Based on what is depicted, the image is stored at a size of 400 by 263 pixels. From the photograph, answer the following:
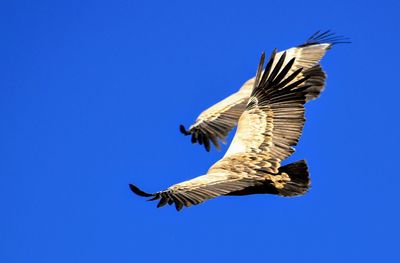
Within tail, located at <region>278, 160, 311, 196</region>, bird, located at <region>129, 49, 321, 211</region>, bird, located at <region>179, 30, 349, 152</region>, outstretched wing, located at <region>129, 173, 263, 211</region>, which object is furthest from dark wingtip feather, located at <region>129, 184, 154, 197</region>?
bird, located at <region>179, 30, 349, 152</region>

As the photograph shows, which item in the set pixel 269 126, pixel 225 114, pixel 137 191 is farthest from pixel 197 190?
pixel 225 114

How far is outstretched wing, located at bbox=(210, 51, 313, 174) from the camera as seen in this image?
46.1 ft

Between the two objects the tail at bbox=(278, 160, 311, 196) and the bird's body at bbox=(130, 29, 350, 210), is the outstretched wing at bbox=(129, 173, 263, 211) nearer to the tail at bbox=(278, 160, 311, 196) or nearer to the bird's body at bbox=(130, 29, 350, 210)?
the bird's body at bbox=(130, 29, 350, 210)

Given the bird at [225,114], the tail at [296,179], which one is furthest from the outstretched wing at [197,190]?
the bird at [225,114]

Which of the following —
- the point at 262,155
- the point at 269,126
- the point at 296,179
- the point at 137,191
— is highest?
the point at 269,126

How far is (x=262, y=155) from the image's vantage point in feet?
46.7

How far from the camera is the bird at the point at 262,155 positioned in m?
12.8

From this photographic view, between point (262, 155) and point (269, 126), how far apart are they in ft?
2.13

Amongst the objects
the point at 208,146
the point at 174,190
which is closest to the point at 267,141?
the point at 174,190

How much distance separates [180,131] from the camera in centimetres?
2030

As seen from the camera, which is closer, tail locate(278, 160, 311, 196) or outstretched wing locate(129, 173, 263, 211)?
outstretched wing locate(129, 173, 263, 211)

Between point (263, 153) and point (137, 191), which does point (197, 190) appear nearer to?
point (137, 191)

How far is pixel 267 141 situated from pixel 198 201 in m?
2.42

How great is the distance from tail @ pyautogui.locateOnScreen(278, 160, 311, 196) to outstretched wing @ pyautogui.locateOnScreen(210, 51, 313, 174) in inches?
Result: 7.6
